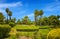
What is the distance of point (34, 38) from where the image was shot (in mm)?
18766

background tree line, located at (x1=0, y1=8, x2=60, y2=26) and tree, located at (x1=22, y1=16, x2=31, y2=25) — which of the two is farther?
tree, located at (x1=22, y1=16, x2=31, y2=25)

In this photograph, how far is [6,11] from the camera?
168 feet

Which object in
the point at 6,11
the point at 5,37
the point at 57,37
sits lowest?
the point at 5,37

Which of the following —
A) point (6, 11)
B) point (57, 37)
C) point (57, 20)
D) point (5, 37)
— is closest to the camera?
point (57, 37)

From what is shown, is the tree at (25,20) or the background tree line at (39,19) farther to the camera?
the tree at (25,20)

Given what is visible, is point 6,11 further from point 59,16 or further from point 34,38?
point 34,38

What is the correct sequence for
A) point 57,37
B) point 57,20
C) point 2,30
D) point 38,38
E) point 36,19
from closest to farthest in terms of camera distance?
point 57,37 < point 38,38 < point 2,30 < point 57,20 < point 36,19

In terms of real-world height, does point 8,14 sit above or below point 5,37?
above

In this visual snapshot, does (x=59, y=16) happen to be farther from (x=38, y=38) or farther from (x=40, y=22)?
(x=38, y=38)

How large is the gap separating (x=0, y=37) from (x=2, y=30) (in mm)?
933

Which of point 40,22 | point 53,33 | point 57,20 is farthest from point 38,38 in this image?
point 40,22

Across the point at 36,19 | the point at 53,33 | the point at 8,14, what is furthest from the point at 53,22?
the point at 53,33

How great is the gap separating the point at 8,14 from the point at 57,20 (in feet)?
51.7

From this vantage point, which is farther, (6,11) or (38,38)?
(6,11)
